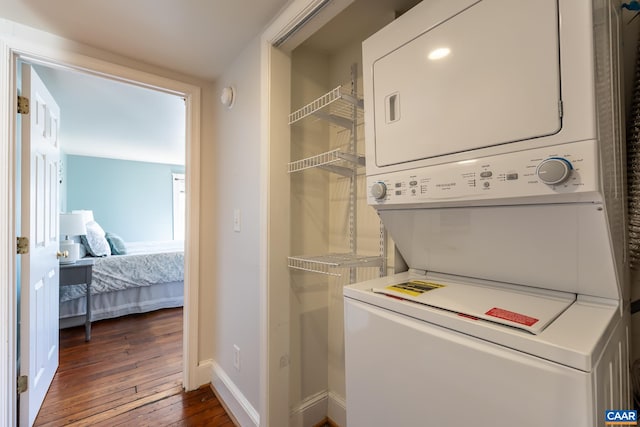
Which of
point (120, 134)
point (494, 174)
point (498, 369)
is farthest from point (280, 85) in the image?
point (120, 134)

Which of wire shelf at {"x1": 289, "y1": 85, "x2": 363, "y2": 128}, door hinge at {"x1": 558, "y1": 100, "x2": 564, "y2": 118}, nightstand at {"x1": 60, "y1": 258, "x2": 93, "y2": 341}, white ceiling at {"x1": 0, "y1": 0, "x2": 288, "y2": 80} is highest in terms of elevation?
white ceiling at {"x1": 0, "y1": 0, "x2": 288, "y2": 80}

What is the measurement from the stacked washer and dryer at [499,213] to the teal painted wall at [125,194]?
594cm

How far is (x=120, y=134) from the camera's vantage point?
3.80 metres

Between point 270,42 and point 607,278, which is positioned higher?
point 270,42

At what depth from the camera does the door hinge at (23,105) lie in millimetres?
1548

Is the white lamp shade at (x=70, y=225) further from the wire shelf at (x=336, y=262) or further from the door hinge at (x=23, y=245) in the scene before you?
the wire shelf at (x=336, y=262)

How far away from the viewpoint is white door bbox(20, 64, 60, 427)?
1563 mm

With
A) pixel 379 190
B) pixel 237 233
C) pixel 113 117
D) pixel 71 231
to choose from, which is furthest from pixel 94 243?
pixel 379 190

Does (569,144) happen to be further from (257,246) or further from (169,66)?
(169,66)

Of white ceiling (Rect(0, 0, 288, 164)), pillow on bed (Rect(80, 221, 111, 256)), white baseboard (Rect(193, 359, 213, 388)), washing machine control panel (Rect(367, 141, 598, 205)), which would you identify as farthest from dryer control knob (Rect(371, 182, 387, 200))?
pillow on bed (Rect(80, 221, 111, 256))

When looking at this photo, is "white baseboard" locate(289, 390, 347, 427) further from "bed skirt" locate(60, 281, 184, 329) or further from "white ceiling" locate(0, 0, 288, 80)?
"bed skirt" locate(60, 281, 184, 329)

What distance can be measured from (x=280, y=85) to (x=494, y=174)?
1.11m

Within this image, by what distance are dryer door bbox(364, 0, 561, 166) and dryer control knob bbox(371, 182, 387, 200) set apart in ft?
0.24

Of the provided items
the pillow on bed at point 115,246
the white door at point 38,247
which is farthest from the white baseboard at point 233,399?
the pillow on bed at point 115,246
